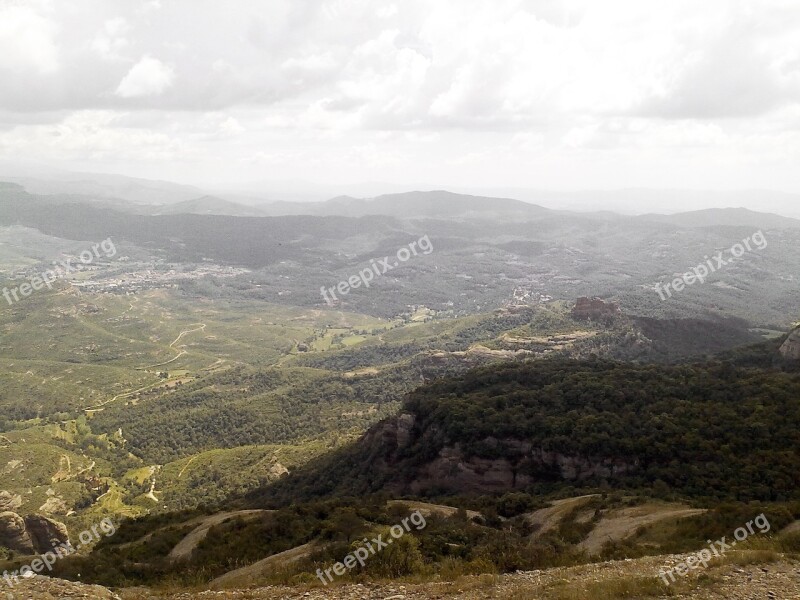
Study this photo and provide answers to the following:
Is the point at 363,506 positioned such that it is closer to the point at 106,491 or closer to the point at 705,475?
the point at 705,475

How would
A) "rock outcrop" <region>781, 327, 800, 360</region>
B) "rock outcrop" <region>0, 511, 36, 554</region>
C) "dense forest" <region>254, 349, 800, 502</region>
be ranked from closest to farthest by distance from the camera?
"dense forest" <region>254, 349, 800, 502</region>, "rock outcrop" <region>0, 511, 36, 554</region>, "rock outcrop" <region>781, 327, 800, 360</region>

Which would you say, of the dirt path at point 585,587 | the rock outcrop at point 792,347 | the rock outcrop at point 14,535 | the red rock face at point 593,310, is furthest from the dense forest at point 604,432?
the red rock face at point 593,310

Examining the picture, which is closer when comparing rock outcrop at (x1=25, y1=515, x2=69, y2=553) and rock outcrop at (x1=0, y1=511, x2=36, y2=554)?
rock outcrop at (x1=0, y1=511, x2=36, y2=554)

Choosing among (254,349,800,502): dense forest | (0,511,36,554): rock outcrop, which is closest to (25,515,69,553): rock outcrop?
(0,511,36,554): rock outcrop

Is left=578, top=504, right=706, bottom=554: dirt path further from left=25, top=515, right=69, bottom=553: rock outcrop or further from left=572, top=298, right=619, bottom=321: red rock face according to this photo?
left=572, top=298, right=619, bottom=321: red rock face

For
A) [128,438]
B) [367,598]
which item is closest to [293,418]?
[128,438]

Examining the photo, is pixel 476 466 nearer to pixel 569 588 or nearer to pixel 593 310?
pixel 569 588
